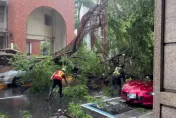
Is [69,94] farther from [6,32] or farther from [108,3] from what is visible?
[6,32]

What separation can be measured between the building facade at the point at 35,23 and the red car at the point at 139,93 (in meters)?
10.9

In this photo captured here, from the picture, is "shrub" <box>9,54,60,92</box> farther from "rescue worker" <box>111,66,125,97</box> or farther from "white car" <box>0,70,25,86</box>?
"rescue worker" <box>111,66,125,97</box>

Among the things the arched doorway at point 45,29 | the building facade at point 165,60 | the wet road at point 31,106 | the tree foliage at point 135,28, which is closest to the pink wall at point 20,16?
the arched doorway at point 45,29

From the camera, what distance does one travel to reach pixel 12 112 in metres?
8.20

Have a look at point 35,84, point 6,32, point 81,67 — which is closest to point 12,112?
point 35,84

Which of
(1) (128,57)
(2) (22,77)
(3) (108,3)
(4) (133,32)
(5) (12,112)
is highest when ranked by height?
(3) (108,3)

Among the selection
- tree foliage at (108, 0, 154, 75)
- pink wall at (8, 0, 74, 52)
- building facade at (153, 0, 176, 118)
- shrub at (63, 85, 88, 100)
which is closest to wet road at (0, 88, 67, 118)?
shrub at (63, 85, 88, 100)

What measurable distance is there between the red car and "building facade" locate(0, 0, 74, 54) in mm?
10859

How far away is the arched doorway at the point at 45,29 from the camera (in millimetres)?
21938

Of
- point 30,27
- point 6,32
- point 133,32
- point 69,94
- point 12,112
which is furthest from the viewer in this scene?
point 30,27

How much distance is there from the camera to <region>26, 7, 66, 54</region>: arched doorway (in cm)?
2194

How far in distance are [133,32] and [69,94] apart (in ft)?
14.7

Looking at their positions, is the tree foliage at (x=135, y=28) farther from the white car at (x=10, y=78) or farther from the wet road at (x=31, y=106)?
the white car at (x=10, y=78)

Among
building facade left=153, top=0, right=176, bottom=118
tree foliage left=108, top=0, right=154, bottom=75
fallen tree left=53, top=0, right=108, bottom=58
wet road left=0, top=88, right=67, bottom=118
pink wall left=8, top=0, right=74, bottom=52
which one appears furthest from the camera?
pink wall left=8, top=0, right=74, bottom=52
